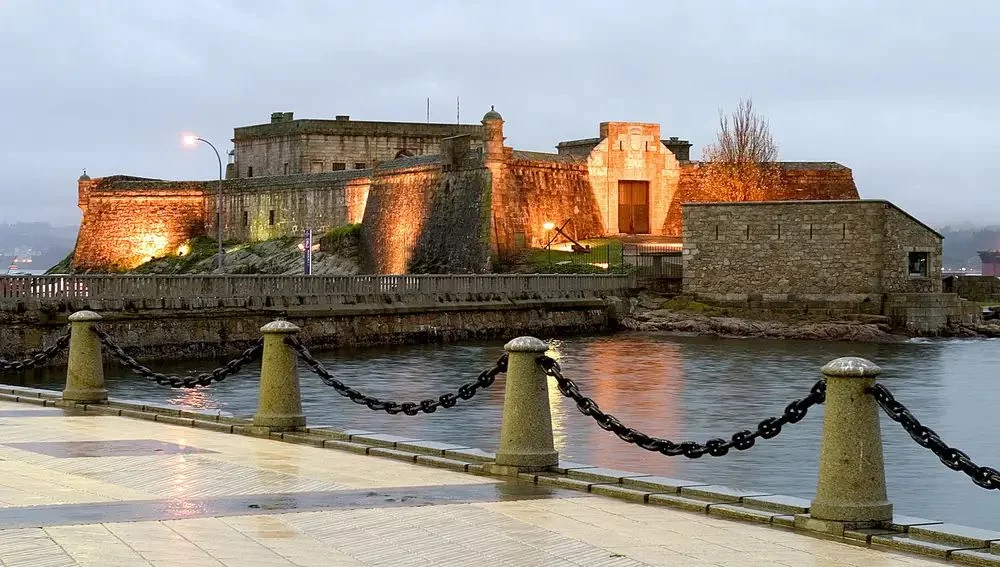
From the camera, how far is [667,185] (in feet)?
222

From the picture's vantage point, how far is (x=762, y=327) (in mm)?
50594

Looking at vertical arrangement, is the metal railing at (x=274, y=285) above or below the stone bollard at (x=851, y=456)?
above

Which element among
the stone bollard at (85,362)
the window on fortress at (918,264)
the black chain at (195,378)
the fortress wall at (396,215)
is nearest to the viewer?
the black chain at (195,378)

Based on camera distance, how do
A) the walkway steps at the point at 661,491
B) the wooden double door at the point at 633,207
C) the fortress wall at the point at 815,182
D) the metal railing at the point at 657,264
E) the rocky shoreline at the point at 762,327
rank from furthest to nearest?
the fortress wall at the point at 815,182 < the wooden double door at the point at 633,207 < the metal railing at the point at 657,264 < the rocky shoreline at the point at 762,327 < the walkway steps at the point at 661,491

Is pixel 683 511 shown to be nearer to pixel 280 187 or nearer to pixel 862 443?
pixel 862 443

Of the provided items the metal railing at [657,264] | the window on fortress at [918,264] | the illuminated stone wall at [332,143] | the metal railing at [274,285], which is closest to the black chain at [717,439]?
the metal railing at [274,285]

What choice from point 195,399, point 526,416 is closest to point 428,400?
point 526,416

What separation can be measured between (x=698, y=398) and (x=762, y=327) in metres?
21.0

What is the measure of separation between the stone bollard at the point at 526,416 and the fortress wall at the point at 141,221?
73142 mm

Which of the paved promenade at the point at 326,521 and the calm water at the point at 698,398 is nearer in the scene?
the paved promenade at the point at 326,521

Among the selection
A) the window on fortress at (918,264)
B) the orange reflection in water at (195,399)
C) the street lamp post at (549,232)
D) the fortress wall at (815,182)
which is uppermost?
the fortress wall at (815,182)

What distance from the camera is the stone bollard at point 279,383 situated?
15336mm

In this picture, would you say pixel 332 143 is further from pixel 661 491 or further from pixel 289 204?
pixel 661 491

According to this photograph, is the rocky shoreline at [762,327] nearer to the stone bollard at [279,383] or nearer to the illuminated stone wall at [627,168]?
the illuminated stone wall at [627,168]
